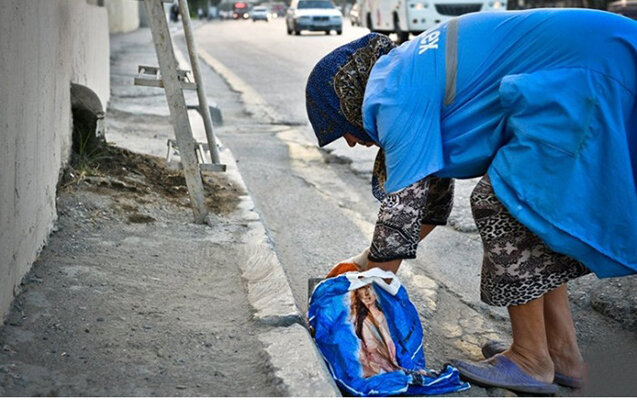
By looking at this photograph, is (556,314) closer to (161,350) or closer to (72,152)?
(161,350)

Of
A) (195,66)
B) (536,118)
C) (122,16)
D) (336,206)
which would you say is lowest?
(122,16)

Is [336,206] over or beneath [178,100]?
beneath

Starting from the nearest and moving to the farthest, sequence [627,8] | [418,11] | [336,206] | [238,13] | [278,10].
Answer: [336,206] → [418,11] → [627,8] → [238,13] → [278,10]

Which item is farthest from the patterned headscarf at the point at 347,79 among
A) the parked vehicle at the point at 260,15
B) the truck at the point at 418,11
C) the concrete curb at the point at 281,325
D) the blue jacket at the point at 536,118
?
the parked vehicle at the point at 260,15

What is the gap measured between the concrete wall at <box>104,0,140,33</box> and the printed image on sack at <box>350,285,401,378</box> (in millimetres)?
20778

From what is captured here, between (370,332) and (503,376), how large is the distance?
47cm

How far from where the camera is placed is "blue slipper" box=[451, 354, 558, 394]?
3.23m

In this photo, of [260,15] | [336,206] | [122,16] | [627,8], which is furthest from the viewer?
[260,15]

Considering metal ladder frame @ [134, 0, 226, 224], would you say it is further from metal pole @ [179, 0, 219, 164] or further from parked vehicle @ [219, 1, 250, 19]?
parked vehicle @ [219, 1, 250, 19]

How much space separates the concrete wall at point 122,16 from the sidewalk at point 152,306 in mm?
19057

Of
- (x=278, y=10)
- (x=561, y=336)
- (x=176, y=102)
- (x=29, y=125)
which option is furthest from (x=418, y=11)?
(x=278, y=10)

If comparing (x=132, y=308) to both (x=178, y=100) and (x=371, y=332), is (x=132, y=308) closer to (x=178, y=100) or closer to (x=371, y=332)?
(x=371, y=332)

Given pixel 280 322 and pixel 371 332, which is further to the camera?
pixel 280 322

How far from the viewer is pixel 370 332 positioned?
330cm
